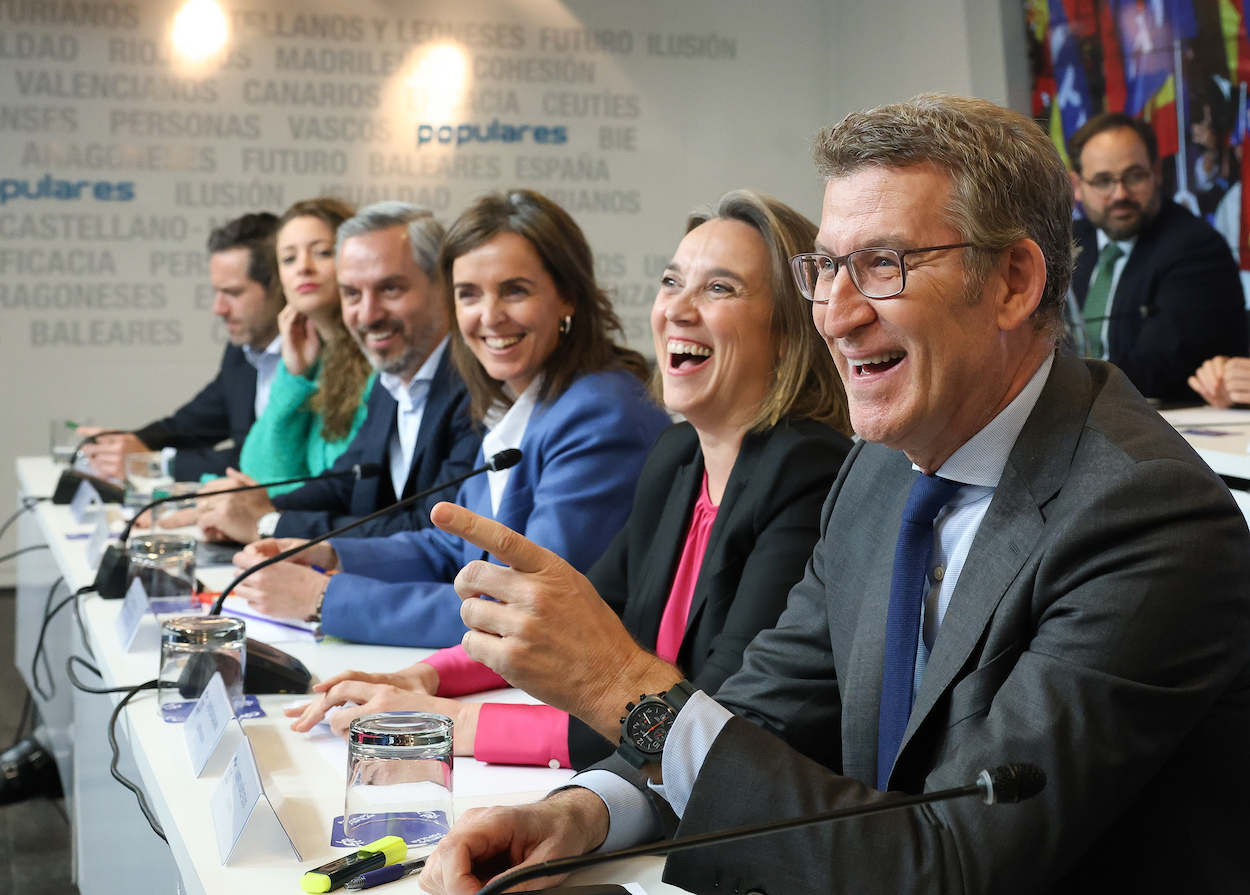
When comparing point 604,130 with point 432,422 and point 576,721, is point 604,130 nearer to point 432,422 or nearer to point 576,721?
point 432,422

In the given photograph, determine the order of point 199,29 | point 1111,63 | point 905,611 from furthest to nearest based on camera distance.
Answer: point 199,29, point 1111,63, point 905,611

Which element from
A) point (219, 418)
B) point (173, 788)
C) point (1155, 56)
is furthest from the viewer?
point (1155, 56)

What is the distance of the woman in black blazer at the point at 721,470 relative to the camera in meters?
1.54

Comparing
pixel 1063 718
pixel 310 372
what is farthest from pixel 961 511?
pixel 310 372

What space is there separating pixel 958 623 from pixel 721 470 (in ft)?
2.50

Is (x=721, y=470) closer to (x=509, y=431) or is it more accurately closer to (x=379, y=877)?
(x=509, y=431)

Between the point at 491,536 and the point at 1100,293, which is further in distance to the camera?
the point at 1100,293

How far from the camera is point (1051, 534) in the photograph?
38.1 inches

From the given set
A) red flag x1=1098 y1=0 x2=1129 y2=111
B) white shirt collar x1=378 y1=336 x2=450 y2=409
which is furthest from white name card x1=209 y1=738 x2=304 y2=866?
red flag x1=1098 y1=0 x2=1129 y2=111

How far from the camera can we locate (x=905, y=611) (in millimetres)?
1106

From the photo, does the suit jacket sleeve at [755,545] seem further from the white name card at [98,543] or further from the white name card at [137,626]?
the white name card at [98,543]

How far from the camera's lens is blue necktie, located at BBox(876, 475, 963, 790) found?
3.59 feet

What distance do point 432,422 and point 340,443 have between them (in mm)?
773

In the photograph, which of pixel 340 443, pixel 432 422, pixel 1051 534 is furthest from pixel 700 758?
pixel 340 443
